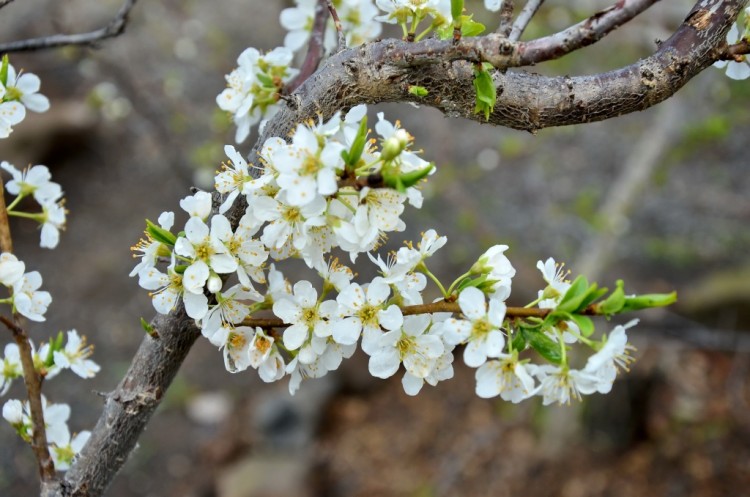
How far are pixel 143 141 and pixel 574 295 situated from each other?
5.66 meters

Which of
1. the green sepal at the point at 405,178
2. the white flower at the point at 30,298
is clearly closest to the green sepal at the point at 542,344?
the green sepal at the point at 405,178

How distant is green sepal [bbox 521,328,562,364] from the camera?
2.84 ft

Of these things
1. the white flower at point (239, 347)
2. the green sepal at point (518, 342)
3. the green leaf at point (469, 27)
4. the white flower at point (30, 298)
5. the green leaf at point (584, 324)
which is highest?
the green leaf at point (469, 27)

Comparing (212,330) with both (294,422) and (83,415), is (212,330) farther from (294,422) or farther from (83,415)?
(83,415)

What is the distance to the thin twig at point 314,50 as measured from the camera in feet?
4.17

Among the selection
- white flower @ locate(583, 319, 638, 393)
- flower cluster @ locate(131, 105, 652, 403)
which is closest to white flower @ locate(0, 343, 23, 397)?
flower cluster @ locate(131, 105, 652, 403)

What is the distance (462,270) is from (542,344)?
3649mm

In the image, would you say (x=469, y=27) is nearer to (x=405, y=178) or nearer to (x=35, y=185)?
(x=405, y=178)

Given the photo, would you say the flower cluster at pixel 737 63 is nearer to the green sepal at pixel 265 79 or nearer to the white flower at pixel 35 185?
the green sepal at pixel 265 79

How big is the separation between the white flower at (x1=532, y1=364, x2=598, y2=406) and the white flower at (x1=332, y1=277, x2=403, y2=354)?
0.22 m

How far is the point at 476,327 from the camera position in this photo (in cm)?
87

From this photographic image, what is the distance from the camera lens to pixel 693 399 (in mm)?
3492

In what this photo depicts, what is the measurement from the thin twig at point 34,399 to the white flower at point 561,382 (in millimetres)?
773

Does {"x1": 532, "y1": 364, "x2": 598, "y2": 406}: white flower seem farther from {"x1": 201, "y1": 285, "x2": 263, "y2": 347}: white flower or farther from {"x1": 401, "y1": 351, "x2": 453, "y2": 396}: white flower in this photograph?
{"x1": 201, "y1": 285, "x2": 263, "y2": 347}: white flower
